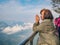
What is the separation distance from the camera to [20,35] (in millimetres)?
5723

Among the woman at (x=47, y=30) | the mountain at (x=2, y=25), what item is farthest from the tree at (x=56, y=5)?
the woman at (x=47, y=30)

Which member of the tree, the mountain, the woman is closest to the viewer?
the woman

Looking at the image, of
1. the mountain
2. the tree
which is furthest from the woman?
the mountain

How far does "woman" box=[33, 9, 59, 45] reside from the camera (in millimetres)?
2301

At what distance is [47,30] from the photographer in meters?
2.31

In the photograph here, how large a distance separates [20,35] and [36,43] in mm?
3247

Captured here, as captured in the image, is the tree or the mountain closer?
the tree

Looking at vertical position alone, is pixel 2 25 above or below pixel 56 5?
below

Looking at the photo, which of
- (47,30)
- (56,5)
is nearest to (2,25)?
(56,5)

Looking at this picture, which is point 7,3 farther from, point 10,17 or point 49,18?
point 49,18

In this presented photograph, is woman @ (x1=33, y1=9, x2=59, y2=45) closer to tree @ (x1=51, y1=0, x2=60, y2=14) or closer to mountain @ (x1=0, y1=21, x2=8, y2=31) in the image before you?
tree @ (x1=51, y1=0, x2=60, y2=14)

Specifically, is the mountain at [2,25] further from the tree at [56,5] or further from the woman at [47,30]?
the woman at [47,30]

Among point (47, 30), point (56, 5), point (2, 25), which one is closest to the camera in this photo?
point (47, 30)

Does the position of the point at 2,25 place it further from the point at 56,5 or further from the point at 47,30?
the point at 47,30
